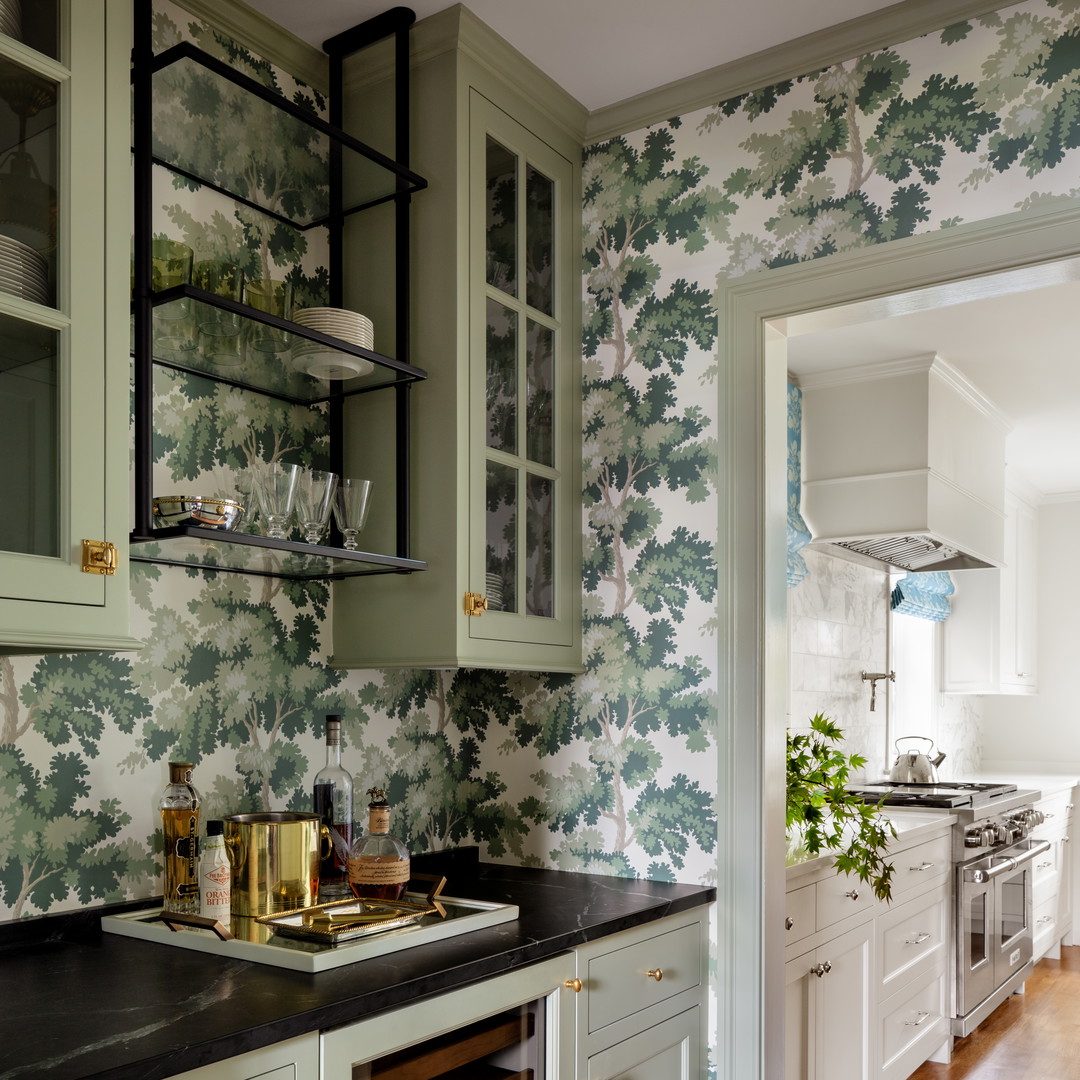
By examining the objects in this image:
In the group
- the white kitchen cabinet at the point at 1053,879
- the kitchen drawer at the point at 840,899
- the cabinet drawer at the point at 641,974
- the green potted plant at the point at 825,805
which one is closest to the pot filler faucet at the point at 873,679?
the white kitchen cabinet at the point at 1053,879

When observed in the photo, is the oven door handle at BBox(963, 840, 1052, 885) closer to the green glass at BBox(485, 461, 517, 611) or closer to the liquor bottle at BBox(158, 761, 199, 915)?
the green glass at BBox(485, 461, 517, 611)

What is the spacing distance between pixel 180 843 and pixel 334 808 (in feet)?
1.10

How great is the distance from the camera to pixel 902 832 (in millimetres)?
3414

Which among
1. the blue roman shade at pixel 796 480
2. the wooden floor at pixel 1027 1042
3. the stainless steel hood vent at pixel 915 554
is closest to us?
the wooden floor at pixel 1027 1042

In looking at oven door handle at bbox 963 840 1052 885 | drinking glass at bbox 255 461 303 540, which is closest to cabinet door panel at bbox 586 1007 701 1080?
drinking glass at bbox 255 461 303 540

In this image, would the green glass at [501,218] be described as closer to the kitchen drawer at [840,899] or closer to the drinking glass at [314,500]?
the drinking glass at [314,500]

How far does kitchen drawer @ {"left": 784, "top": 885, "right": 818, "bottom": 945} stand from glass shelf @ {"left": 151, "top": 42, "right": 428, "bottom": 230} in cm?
188

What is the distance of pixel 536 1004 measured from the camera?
5.88 feet

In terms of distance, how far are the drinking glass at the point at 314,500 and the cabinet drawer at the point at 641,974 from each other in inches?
35.8

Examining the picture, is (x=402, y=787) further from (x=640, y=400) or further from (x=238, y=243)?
(x=238, y=243)

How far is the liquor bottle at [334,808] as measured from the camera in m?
2.03

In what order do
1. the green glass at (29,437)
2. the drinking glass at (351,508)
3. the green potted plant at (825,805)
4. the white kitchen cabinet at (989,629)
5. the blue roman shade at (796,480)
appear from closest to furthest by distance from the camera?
1. the green glass at (29,437)
2. the drinking glass at (351,508)
3. the green potted plant at (825,805)
4. the blue roman shade at (796,480)
5. the white kitchen cabinet at (989,629)

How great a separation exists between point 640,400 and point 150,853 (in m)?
1.38

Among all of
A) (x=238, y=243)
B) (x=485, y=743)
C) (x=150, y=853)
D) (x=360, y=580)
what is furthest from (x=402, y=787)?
(x=238, y=243)
